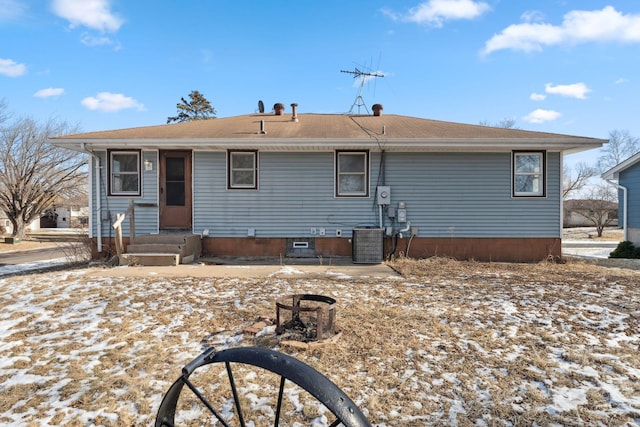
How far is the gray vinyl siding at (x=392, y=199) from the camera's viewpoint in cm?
884

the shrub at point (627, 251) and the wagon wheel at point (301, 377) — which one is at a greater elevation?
the wagon wheel at point (301, 377)

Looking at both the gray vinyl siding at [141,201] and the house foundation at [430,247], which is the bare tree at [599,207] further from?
the gray vinyl siding at [141,201]

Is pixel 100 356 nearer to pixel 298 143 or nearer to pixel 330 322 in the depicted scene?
pixel 330 322

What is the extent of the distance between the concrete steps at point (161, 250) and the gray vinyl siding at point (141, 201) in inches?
32.2

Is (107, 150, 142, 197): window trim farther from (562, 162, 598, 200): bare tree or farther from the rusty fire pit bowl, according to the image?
(562, 162, 598, 200): bare tree

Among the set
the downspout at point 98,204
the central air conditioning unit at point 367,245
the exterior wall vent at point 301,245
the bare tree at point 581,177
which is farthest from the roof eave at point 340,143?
the bare tree at point 581,177

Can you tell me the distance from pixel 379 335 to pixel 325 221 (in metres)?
5.26

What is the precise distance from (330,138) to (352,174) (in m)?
1.16

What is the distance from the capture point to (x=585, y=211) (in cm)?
3062

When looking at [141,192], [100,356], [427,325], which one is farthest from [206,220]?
[427,325]

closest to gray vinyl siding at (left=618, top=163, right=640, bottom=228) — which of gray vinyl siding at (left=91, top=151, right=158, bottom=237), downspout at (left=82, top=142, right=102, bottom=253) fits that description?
gray vinyl siding at (left=91, top=151, right=158, bottom=237)

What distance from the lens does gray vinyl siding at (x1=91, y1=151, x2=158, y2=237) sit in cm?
873

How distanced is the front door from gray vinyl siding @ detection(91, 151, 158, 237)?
18 cm

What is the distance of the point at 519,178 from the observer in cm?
889
